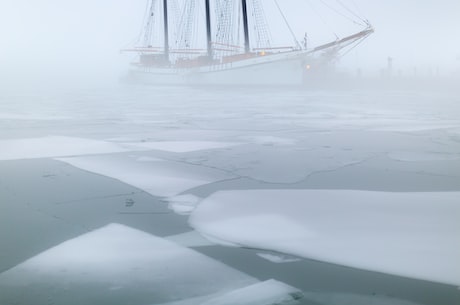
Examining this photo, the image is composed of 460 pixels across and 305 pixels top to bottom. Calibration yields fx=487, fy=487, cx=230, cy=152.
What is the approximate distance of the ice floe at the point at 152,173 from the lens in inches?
191

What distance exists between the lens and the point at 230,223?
3.69 metres

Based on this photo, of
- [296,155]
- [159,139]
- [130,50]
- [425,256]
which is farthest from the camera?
[130,50]

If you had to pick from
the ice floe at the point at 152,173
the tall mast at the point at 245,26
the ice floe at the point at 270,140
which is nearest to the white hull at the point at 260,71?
the tall mast at the point at 245,26

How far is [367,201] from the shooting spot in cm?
427

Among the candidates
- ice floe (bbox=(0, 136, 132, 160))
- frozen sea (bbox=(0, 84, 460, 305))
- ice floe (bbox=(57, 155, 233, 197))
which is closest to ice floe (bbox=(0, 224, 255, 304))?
frozen sea (bbox=(0, 84, 460, 305))

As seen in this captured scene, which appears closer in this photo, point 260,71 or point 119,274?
point 119,274

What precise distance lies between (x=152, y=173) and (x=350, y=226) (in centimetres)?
257

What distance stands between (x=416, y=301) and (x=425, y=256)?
63 centimetres

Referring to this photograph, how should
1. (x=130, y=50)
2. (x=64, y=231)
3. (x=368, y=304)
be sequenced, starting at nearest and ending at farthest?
1. (x=368, y=304)
2. (x=64, y=231)
3. (x=130, y=50)

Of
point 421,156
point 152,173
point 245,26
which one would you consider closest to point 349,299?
point 152,173

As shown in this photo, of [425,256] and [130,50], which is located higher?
[130,50]

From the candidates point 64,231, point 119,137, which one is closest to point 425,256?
point 64,231

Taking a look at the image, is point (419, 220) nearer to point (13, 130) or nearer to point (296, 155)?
point (296, 155)

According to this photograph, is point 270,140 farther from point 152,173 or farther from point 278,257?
point 278,257
